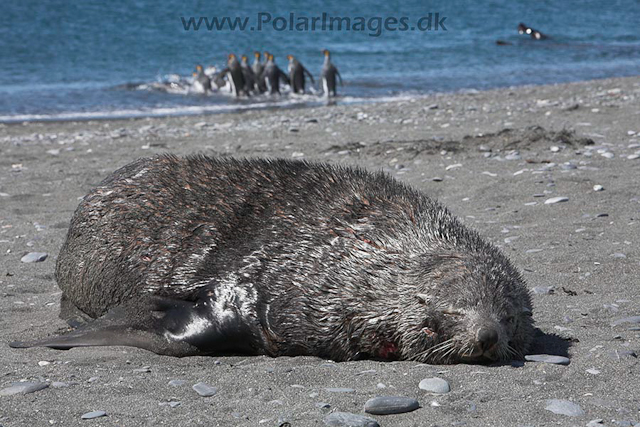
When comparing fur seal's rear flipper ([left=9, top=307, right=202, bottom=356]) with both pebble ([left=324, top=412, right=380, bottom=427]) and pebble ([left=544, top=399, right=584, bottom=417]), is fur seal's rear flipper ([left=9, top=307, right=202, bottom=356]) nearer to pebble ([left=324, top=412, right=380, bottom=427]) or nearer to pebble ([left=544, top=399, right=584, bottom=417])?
pebble ([left=324, top=412, right=380, bottom=427])

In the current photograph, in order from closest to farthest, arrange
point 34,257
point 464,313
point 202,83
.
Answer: point 464,313, point 34,257, point 202,83

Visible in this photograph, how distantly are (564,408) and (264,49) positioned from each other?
34.0 meters

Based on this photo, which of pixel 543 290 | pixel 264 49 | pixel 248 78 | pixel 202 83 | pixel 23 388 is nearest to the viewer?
pixel 23 388

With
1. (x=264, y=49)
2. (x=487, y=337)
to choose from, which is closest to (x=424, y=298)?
(x=487, y=337)

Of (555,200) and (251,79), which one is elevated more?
(555,200)

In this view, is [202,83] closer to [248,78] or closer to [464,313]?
[248,78]

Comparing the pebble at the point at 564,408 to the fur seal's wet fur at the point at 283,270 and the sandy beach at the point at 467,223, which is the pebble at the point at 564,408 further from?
the fur seal's wet fur at the point at 283,270

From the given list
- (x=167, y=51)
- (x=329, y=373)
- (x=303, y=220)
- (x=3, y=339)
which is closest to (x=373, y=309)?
(x=329, y=373)

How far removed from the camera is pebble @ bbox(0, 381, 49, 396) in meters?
3.85

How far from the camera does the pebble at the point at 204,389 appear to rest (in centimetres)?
384

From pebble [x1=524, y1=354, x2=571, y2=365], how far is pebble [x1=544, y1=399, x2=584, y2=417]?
497mm

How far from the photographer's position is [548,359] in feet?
13.4

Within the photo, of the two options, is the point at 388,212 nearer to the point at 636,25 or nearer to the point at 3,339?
the point at 3,339

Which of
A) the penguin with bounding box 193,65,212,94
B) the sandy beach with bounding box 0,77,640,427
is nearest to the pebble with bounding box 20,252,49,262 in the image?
the sandy beach with bounding box 0,77,640,427
